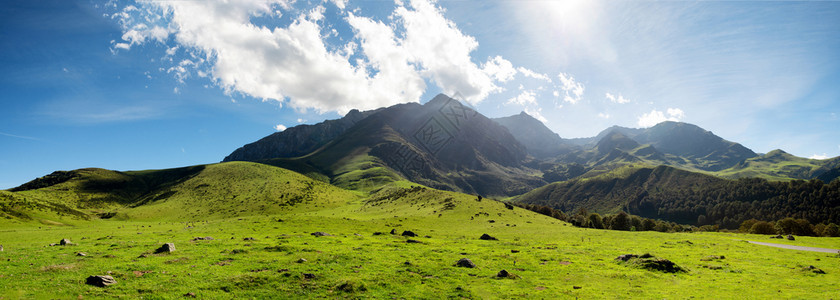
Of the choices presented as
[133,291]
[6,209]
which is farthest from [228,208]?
[133,291]

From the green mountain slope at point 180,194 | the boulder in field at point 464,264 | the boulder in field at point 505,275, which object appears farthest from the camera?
the green mountain slope at point 180,194

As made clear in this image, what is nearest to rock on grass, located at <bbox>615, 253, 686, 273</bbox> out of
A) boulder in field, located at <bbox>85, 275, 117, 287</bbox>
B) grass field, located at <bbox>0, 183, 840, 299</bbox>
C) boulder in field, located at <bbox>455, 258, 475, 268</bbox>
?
grass field, located at <bbox>0, 183, 840, 299</bbox>

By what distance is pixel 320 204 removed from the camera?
13925 centimetres

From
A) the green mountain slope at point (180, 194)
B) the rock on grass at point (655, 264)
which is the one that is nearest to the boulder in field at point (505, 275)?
the rock on grass at point (655, 264)

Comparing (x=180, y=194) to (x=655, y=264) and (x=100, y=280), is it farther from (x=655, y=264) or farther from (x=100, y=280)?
(x=655, y=264)

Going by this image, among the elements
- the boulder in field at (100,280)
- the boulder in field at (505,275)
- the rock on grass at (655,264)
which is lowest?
the rock on grass at (655,264)

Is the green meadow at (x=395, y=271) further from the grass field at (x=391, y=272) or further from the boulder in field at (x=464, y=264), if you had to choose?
the boulder in field at (x=464, y=264)

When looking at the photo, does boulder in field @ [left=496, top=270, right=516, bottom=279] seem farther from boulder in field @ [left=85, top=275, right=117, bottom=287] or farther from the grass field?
boulder in field @ [left=85, top=275, right=117, bottom=287]

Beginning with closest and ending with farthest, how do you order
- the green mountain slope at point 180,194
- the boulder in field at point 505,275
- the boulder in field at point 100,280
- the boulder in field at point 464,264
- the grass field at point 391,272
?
1. the boulder in field at point 100,280
2. the grass field at point 391,272
3. the boulder in field at point 505,275
4. the boulder in field at point 464,264
5. the green mountain slope at point 180,194

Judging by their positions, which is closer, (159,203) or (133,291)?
(133,291)

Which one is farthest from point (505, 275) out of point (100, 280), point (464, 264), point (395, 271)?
point (100, 280)

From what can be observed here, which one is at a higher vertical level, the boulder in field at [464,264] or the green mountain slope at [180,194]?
the green mountain slope at [180,194]

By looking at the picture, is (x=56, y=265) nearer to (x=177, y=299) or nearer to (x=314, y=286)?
(x=177, y=299)

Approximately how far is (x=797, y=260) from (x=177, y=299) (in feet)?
194
